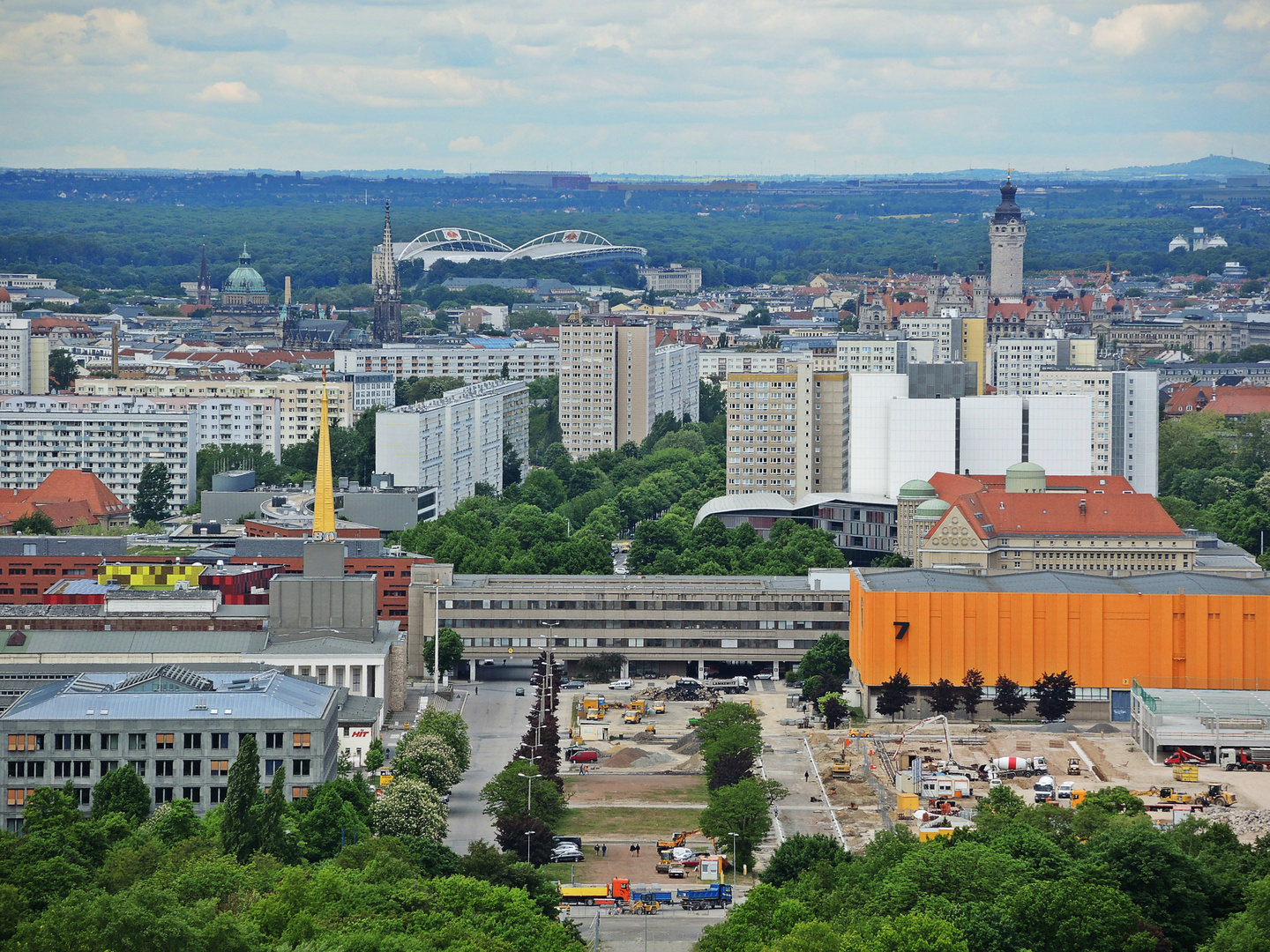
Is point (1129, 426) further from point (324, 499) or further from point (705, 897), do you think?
point (705, 897)

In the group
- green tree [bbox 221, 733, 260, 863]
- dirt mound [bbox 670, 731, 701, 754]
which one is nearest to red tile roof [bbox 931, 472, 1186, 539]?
dirt mound [bbox 670, 731, 701, 754]

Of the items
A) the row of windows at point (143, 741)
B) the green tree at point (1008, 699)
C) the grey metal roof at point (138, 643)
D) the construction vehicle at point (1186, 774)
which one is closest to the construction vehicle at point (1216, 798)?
the construction vehicle at point (1186, 774)

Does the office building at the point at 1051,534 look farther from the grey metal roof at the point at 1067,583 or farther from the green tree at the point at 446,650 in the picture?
the green tree at the point at 446,650

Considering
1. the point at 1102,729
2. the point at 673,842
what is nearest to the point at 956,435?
the point at 1102,729

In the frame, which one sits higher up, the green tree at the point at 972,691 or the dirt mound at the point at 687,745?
the green tree at the point at 972,691

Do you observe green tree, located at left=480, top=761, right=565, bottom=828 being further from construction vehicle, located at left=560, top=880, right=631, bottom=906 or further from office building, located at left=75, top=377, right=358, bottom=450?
office building, located at left=75, top=377, right=358, bottom=450

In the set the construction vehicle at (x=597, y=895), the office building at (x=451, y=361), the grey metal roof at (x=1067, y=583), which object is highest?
the office building at (x=451, y=361)

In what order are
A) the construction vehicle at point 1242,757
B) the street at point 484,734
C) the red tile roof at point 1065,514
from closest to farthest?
the street at point 484,734
the construction vehicle at point 1242,757
the red tile roof at point 1065,514
